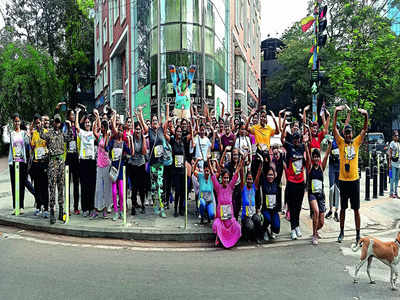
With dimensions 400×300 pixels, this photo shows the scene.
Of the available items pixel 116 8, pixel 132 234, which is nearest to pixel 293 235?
pixel 132 234

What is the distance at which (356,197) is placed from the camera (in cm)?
666

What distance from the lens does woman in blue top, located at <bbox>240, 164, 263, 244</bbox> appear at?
262 inches

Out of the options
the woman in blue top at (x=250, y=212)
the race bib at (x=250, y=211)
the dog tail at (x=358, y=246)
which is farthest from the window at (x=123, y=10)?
the dog tail at (x=358, y=246)

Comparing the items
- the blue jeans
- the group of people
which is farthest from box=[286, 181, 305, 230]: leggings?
the blue jeans

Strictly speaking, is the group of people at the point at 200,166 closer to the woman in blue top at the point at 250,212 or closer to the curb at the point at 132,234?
the woman in blue top at the point at 250,212

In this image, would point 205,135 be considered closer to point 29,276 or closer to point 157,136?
point 157,136

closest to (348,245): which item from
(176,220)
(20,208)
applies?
(176,220)

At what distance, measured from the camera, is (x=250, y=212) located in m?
6.88

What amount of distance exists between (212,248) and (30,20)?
3576cm

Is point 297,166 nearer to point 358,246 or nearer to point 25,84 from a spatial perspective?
point 358,246

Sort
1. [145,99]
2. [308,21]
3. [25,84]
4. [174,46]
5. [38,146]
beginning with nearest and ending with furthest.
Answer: [38,146] → [308,21] → [174,46] → [145,99] → [25,84]

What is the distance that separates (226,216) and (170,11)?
14.9m

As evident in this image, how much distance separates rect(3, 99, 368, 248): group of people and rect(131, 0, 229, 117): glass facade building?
10.4m

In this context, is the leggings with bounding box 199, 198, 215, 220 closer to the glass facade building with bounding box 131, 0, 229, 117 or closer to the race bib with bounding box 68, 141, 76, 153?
the race bib with bounding box 68, 141, 76, 153
